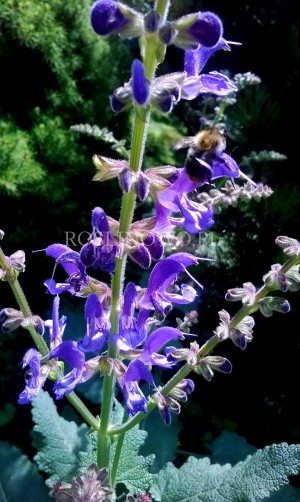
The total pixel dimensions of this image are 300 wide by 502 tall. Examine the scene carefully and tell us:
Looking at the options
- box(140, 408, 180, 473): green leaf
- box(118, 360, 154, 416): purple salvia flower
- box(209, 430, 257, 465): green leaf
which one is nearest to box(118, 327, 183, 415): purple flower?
box(118, 360, 154, 416): purple salvia flower

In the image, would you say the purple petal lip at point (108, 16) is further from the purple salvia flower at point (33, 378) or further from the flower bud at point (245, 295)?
the purple salvia flower at point (33, 378)

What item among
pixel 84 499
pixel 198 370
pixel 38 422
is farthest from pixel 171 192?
pixel 38 422

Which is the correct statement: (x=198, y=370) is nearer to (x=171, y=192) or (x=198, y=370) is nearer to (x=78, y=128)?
(x=171, y=192)

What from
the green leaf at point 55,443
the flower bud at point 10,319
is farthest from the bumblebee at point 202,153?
the green leaf at point 55,443

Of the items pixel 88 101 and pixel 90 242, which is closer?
pixel 90 242

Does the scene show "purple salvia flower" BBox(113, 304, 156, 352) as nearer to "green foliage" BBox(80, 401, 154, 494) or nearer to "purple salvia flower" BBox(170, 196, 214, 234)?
"purple salvia flower" BBox(170, 196, 214, 234)

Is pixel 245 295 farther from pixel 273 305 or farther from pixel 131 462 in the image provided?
pixel 131 462
